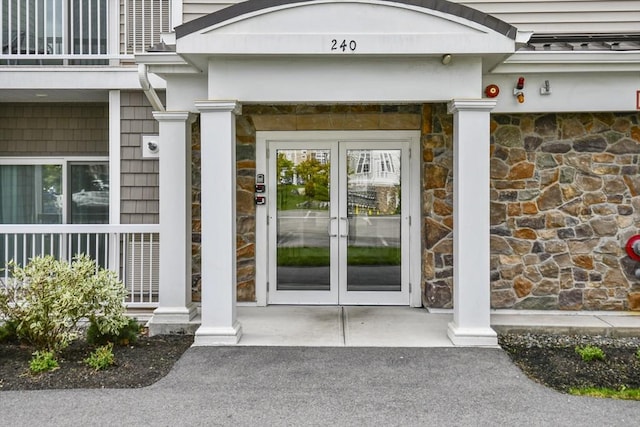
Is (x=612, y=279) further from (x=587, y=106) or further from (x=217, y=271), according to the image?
(x=217, y=271)

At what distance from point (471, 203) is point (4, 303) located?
14.8 feet

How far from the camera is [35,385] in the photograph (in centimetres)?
403

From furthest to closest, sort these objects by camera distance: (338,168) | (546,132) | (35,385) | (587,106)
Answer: (338,168) < (546,132) < (587,106) < (35,385)

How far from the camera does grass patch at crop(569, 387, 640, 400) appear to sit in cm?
378

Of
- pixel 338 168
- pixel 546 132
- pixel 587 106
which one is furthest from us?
pixel 338 168

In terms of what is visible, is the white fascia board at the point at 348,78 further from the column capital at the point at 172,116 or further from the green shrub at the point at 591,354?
the green shrub at the point at 591,354

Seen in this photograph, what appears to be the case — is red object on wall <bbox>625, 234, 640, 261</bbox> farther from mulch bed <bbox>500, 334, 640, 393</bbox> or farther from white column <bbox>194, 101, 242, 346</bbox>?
white column <bbox>194, 101, 242, 346</bbox>

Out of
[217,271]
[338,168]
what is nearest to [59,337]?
[217,271]

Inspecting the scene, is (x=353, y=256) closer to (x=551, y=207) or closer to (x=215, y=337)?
(x=215, y=337)

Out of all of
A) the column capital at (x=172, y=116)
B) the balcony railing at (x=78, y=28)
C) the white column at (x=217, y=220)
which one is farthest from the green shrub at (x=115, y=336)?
the balcony railing at (x=78, y=28)

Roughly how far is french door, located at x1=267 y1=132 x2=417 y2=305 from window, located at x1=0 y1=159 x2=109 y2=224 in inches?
107

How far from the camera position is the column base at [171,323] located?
5.48m

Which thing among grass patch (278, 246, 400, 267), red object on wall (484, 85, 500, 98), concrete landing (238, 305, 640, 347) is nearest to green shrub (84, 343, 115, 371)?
concrete landing (238, 305, 640, 347)

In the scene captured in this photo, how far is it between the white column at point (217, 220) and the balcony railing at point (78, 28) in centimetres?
243
